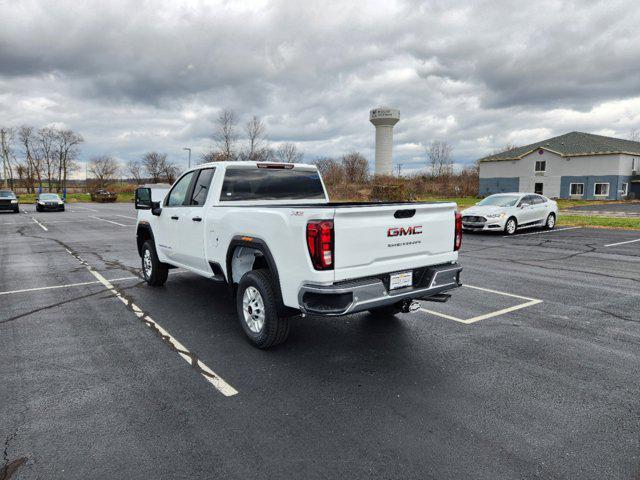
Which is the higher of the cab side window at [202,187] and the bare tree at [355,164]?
the bare tree at [355,164]

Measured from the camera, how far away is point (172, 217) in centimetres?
634

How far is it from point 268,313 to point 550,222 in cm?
1713

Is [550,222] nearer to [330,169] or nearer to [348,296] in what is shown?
[348,296]

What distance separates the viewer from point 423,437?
3000 mm

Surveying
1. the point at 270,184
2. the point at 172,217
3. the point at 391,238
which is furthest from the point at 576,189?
the point at 391,238

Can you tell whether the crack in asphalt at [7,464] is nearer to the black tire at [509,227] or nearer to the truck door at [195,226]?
the truck door at [195,226]

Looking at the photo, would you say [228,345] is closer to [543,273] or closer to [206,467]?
[206,467]

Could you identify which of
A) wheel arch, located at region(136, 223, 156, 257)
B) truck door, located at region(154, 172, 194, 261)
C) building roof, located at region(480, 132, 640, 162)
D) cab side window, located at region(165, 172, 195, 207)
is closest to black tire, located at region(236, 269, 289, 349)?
truck door, located at region(154, 172, 194, 261)

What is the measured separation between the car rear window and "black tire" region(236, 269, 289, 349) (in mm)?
1436

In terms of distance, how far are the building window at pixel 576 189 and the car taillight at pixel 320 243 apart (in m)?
54.4

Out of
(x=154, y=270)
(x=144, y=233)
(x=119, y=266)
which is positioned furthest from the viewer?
(x=119, y=266)

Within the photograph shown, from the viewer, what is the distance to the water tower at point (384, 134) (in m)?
88.8

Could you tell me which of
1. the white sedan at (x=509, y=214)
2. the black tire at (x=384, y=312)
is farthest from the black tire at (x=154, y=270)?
the white sedan at (x=509, y=214)

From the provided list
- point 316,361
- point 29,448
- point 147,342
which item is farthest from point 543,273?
point 29,448
